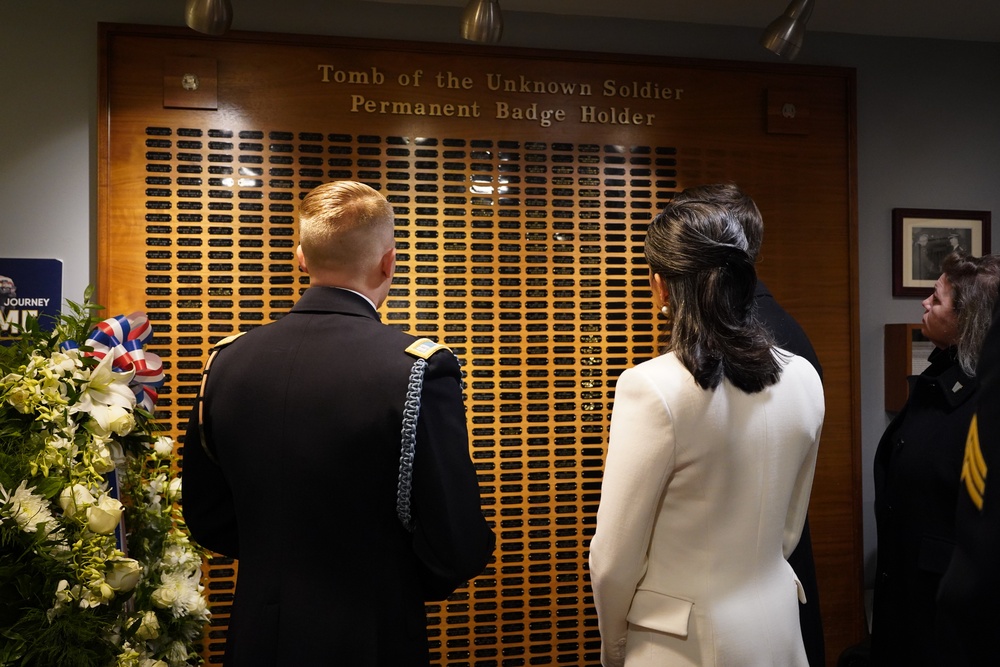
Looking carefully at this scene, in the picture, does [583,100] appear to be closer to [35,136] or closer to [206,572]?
[35,136]

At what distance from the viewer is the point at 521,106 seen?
9.89ft

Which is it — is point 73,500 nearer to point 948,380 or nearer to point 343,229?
point 343,229

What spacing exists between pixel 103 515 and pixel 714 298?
4.57 feet

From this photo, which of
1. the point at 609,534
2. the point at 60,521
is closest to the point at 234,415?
the point at 60,521

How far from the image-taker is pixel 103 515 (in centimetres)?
183

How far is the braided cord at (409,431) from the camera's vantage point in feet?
4.97

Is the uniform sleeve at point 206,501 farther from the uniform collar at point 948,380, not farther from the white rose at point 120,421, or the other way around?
the uniform collar at point 948,380

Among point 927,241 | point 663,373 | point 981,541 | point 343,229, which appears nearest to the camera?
point 981,541

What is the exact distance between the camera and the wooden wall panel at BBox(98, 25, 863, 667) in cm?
278

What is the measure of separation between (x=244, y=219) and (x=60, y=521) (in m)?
1.30

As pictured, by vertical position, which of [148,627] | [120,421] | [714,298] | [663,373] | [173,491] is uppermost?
[714,298]

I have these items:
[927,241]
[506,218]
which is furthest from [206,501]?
[927,241]

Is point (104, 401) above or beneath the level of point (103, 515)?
above

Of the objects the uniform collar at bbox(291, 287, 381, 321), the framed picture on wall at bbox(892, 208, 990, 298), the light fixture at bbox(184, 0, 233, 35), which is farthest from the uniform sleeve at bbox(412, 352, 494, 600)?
the framed picture on wall at bbox(892, 208, 990, 298)
